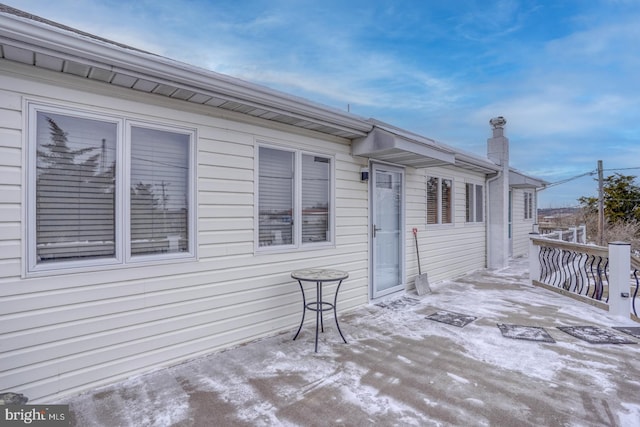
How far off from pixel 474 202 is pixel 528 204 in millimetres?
5373

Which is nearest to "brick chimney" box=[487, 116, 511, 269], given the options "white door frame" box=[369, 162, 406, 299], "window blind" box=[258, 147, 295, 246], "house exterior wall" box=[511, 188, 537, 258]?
"house exterior wall" box=[511, 188, 537, 258]

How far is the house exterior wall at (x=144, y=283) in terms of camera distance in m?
2.21

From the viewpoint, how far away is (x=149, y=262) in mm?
2789

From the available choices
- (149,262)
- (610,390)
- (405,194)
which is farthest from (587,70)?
(149,262)

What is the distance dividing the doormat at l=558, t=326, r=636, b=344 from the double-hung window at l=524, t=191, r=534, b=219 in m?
8.67

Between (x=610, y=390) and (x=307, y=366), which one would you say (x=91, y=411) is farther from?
(x=610, y=390)

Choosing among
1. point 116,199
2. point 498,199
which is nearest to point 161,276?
point 116,199

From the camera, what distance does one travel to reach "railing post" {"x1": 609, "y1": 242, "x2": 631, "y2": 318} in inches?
166

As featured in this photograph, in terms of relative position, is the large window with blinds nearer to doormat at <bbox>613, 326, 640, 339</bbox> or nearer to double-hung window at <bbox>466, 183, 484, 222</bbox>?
doormat at <bbox>613, 326, 640, 339</bbox>

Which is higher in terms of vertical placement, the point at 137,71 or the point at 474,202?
the point at 137,71

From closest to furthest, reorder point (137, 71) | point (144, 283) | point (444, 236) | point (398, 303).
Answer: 1. point (137, 71)
2. point (144, 283)
3. point (398, 303)
4. point (444, 236)

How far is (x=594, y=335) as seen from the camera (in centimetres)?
362

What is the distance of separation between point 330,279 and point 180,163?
188 centimetres

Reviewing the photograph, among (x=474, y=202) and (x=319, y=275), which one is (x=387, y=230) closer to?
(x=319, y=275)
